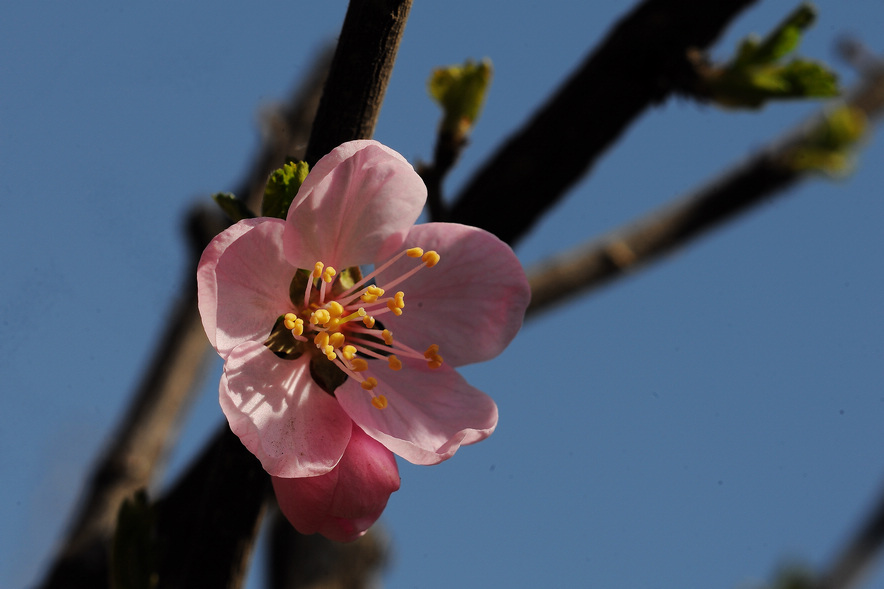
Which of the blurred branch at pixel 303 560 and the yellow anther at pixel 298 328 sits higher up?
the yellow anther at pixel 298 328

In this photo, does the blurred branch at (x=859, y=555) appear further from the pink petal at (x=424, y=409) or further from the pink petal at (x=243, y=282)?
the pink petal at (x=243, y=282)

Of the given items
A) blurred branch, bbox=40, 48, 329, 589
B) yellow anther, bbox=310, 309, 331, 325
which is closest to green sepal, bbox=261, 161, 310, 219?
yellow anther, bbox=310, 309, 331, 325

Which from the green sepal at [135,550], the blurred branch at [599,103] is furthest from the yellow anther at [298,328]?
the blurred branch at [599,103]

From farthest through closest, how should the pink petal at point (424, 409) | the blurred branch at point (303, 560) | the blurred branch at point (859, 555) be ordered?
the blurred branch at point (859, 555), the blurred branch at point (303, 560), the pink petal at point (424, 409)

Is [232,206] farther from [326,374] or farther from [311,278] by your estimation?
[326,374]

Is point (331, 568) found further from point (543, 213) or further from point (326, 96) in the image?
point (326, 96)

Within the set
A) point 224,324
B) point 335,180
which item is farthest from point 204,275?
point 335,180

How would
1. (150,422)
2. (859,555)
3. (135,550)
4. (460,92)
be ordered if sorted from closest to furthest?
(135,550) → (460,92) → (150,422) → (859,555)

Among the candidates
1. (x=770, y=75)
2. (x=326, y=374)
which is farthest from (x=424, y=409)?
(x=770, y=75)
